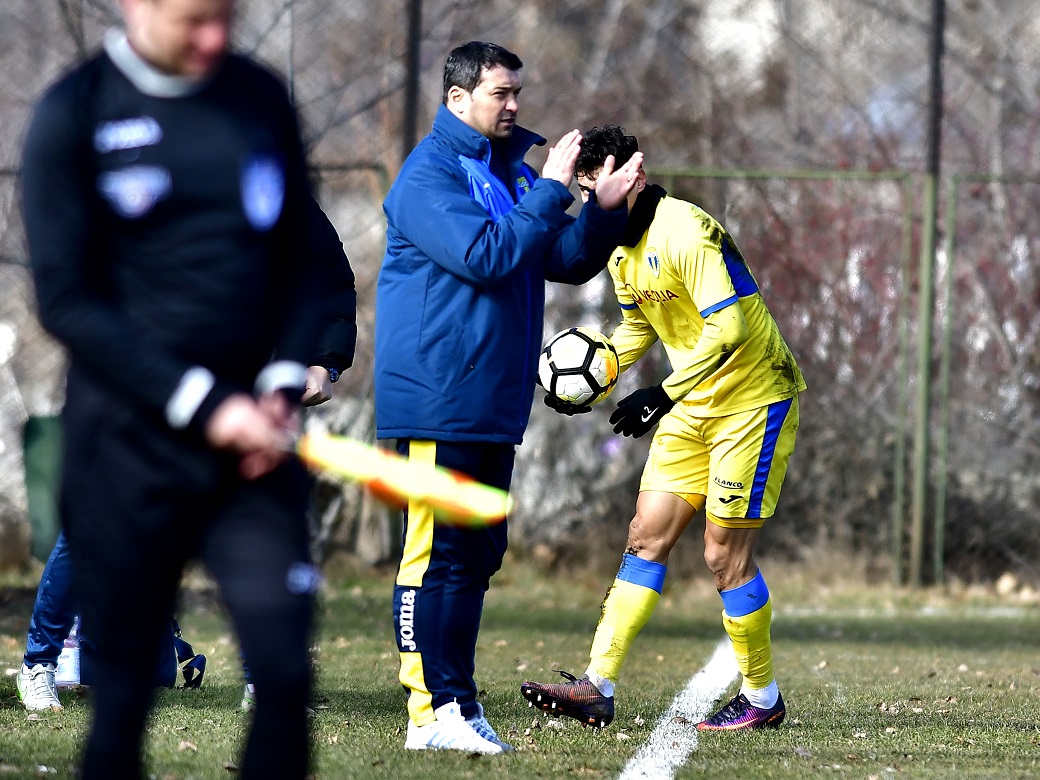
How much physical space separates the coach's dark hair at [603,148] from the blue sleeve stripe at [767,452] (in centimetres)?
112

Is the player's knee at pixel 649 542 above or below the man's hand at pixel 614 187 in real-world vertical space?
below

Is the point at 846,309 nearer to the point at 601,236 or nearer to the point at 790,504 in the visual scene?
the point at 790,504

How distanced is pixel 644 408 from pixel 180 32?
9.70ft

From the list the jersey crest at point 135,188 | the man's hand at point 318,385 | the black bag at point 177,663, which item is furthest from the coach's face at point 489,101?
the black bag at point 177,663

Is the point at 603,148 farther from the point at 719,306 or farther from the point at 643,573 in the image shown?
the point at 643,573

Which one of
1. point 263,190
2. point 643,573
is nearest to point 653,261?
point 643,573

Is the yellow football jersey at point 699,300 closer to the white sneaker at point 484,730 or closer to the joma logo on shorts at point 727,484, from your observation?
the joma logo on shorts at point 727,484

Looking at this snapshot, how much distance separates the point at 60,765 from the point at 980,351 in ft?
27.4

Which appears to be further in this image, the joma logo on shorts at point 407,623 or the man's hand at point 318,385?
the joma logo on shorts at point 407,623

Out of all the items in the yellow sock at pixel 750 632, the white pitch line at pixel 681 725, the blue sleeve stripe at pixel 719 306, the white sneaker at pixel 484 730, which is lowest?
the white pitch line at pixel 681 725

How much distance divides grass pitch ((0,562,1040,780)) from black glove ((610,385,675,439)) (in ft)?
3.56

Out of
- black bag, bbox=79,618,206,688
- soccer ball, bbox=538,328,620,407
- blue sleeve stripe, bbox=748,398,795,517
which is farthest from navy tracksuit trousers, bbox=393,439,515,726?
black bag, bbox=79,618,206,688

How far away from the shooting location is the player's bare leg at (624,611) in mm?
5348

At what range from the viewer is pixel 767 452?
579 cm
